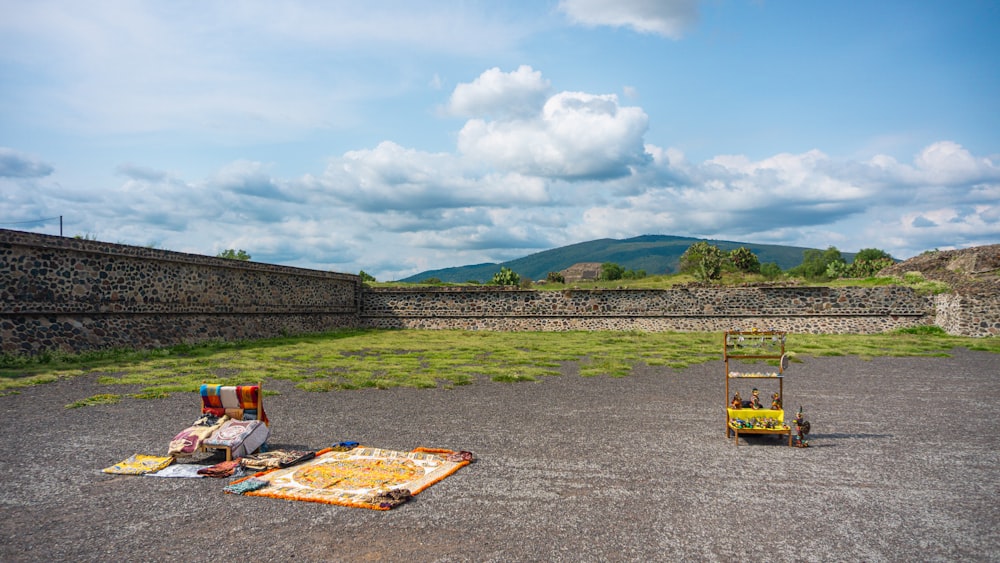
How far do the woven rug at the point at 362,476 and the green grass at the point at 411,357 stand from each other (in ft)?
16.5

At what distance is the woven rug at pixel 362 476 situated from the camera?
18.4ft

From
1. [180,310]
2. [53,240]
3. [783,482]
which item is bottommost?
[783,482]

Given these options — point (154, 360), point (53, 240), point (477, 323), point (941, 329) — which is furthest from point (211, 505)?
point (941, 329)

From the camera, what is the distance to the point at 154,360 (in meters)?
15.5

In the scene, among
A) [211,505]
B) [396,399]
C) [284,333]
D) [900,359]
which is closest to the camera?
[211,505]

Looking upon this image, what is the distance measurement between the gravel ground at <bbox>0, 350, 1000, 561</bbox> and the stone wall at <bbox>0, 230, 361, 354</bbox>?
18.1 feet

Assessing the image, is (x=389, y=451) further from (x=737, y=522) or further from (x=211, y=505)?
(x=737, y=522)

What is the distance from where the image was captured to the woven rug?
221 inches

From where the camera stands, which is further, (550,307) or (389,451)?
(550,307)

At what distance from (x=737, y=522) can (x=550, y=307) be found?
22.4m

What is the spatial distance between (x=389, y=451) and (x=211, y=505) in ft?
6.78

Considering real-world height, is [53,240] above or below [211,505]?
above

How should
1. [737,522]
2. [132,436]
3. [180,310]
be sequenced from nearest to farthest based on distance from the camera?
1. [737,522]
2. [132,436]
3. [180,310]

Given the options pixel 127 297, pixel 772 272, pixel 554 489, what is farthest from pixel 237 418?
pixel 772 272
